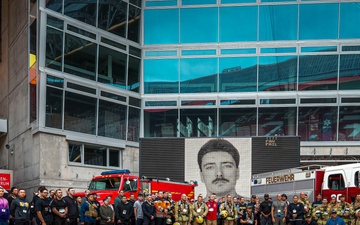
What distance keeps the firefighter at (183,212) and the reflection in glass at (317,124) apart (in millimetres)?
12405

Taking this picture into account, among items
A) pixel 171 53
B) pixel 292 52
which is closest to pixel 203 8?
pixel 171 53

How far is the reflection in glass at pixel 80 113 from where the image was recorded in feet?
97.2

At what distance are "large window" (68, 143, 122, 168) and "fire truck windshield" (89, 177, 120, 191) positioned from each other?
18.3 ft

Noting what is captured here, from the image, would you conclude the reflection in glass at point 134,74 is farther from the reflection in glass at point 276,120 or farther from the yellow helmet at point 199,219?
the yellow helmet at point 199,219

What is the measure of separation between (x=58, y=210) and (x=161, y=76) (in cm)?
1647

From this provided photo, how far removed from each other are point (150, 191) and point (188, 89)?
10.5m

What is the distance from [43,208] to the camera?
17812 mm

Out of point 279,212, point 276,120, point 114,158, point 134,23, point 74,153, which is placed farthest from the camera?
point 134,23

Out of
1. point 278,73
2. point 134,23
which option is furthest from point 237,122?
point 134,23

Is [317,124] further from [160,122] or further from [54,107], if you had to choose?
[54,107]

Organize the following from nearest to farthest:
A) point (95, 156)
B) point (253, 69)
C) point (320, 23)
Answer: point (95, 156), point (320, 23), point (253, 69)

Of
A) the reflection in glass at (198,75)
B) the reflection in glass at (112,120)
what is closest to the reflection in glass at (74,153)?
the reflection in glass at (112,120)

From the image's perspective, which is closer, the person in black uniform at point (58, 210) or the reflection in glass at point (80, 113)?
the person in black uniform at point (58, 210)

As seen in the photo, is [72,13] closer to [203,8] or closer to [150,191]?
[203,8]
